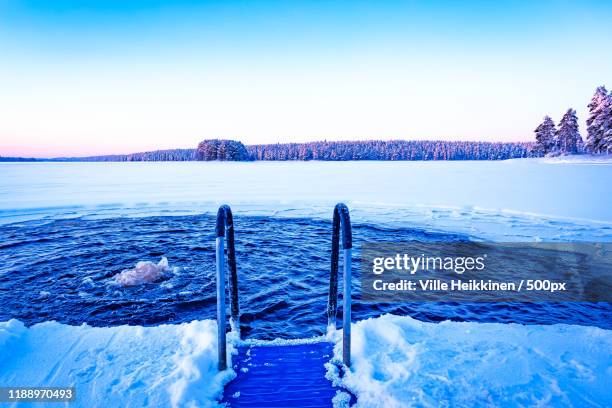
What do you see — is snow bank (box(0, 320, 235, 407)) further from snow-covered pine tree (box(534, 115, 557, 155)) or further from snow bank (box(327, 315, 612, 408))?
snow-covered pine tree (box(534, 115, 557, 155))

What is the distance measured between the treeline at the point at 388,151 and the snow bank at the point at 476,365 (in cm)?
12169

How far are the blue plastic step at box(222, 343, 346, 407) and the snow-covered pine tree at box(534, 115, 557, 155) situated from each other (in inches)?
2749

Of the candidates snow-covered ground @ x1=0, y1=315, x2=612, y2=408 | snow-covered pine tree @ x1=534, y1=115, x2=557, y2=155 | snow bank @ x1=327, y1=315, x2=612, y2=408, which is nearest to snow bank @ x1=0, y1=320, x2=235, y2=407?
snow-covered ground @ x1=0, y1=315, x2=612, y2=408

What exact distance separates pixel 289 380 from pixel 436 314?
10.6ft

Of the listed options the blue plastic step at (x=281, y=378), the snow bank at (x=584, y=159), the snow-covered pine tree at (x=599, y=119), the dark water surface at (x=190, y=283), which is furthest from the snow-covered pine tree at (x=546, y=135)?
the blue plastic step at (x=281, y=378)

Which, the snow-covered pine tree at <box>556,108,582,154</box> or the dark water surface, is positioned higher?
the snow-covered pine tree at <box>556,108,582,154</box>

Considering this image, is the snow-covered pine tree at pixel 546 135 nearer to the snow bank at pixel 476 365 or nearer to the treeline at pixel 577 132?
the treeline at pixel 577 132

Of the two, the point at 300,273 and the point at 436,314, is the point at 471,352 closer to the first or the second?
the point at 436,314

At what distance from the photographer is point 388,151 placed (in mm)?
134250

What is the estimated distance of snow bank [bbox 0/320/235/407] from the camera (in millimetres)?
2891

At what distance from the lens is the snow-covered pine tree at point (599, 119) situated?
46.0m

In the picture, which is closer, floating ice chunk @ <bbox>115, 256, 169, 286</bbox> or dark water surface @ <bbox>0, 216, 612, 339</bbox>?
dark water surface @ <bbox>0, 216, 612, 339</bbox>

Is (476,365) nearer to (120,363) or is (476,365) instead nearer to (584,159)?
(120,363)

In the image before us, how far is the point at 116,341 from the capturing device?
3740 millimetres
